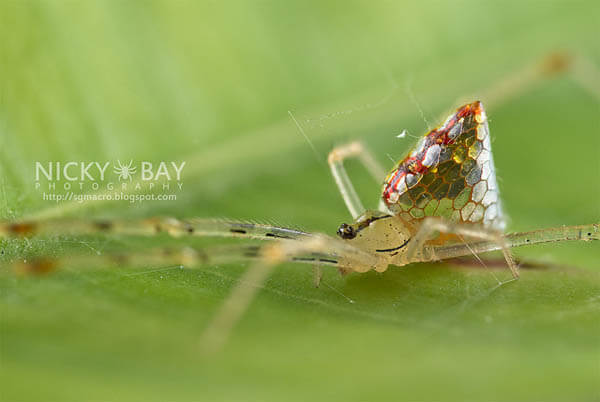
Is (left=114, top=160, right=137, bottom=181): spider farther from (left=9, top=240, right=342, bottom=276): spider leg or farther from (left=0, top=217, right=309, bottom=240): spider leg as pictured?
(left=9, top=240, right=342, bottom=276): spider leg

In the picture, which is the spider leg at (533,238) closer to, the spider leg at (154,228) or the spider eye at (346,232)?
the spider eye at (346,232)

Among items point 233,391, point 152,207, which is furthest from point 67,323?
point 152,207

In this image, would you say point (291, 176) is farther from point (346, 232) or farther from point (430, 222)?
point (430, 222)

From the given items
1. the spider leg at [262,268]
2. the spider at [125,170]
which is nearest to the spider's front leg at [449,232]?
the spider leg at [262,268]

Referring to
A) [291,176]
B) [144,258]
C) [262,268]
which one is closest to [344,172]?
[291,176]

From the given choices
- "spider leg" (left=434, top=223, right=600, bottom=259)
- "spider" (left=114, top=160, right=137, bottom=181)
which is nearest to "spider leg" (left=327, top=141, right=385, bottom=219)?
"spider leg" (left=434, top=223, right=600, bottom=259)

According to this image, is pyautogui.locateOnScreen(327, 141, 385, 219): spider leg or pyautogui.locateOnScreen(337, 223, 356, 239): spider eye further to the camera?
pyautogui.locateOnScreen(327, 141, 385, 219): spider leg

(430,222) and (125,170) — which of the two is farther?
(125,170)
